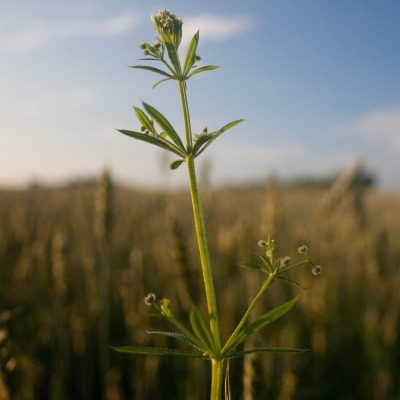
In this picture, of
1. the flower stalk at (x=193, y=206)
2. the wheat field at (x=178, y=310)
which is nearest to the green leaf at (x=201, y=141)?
the flower stalk at (x=193, y=206)

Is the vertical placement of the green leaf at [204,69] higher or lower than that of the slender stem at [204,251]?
higher

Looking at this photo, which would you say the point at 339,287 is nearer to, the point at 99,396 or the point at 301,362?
the point at 301,362

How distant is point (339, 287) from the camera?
13.1ft

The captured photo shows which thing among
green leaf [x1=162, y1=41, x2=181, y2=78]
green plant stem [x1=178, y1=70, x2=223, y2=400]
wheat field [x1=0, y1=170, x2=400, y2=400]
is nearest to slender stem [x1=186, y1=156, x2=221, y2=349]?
green plant stem [x1=178, y1=70, x2=223, y2=400]

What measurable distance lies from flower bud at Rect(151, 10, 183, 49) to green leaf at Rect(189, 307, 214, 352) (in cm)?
27

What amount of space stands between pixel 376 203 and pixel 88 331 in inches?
303

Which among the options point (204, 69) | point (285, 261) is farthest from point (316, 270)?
point (204, 69)

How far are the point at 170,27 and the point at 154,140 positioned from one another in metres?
0.11

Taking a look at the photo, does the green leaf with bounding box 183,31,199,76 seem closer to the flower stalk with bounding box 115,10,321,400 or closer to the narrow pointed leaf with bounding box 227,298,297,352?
the flower stalk with bounding box 115,10,321,400

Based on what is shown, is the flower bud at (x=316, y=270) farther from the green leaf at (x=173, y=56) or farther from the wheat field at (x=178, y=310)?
the wheat field at (x=178, y=310)

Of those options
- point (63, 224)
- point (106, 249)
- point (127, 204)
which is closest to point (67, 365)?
point (106, 249)

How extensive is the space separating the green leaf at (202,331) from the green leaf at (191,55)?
0.25m

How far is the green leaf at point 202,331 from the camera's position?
1.59ft

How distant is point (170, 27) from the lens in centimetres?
54
